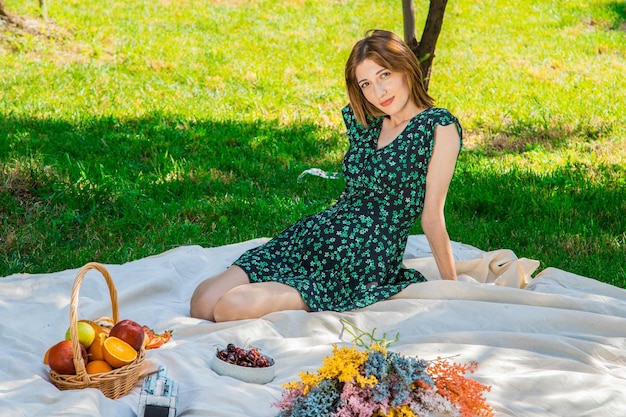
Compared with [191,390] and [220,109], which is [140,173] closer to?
[220,109]

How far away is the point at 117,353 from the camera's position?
3359mm

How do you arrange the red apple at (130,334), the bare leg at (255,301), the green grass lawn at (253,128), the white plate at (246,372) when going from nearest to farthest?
the red apple at (130,334) < the white plate at (246,372) < the bare leg at (255,301) < the green grass lawn at (253,128)

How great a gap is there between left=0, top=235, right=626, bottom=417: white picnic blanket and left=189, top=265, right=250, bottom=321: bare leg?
0.10m

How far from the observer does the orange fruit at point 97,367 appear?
3352 millimetres

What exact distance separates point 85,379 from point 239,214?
321cm

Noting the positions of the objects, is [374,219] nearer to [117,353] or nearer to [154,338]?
[154,338]

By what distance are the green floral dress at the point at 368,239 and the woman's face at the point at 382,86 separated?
152 millimetres

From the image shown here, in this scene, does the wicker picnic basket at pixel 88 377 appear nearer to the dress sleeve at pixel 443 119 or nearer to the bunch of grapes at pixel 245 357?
the bunch of grapes at pixel 245 357

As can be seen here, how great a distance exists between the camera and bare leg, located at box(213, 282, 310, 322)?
428 centimetres

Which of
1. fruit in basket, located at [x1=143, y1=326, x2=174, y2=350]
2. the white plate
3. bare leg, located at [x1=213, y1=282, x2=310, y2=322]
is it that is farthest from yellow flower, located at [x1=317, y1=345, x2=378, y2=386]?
bare leg, located at [x1=213, y1=282, x2=310, y2=322]

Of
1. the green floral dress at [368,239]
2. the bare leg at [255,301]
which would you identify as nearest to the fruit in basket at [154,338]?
the bare leg at [255,301]

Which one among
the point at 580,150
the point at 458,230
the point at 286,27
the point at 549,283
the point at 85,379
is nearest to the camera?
the point at 85,379

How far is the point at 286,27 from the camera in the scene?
13.2m

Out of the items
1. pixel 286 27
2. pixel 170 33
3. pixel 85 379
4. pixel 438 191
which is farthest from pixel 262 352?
pixel 286 27
